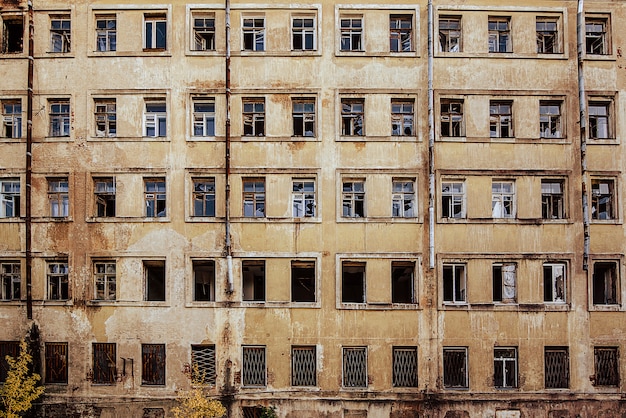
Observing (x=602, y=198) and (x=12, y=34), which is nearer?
(x=602, y=198)

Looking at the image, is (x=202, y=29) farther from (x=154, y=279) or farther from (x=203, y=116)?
(x=154, y=279)

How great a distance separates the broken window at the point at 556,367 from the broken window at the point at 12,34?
23352 mm

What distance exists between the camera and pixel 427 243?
19312mm

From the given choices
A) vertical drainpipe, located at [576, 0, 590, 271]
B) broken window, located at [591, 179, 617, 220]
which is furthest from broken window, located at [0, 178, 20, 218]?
broken window, located at [591, 179, 617, 220]

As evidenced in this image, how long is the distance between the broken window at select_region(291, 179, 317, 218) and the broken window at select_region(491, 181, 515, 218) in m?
6.87

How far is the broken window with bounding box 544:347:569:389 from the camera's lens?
19.2 metres

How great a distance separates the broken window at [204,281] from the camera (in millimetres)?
19828

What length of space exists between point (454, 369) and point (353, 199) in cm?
732

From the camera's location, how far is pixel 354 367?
1912 centimetres

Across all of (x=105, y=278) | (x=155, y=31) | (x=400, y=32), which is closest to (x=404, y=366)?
(x=105, y=278)

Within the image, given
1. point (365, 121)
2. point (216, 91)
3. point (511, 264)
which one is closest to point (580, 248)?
point (511, 264)

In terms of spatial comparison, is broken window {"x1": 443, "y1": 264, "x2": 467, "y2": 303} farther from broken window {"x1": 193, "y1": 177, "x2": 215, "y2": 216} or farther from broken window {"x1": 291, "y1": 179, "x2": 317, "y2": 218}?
broken window {"x1": 193, "y1": 177, "x2": 215, "y2": 216}

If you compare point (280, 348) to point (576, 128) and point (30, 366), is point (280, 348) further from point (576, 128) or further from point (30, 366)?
point (576, 128)

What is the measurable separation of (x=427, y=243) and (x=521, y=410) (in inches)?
273
